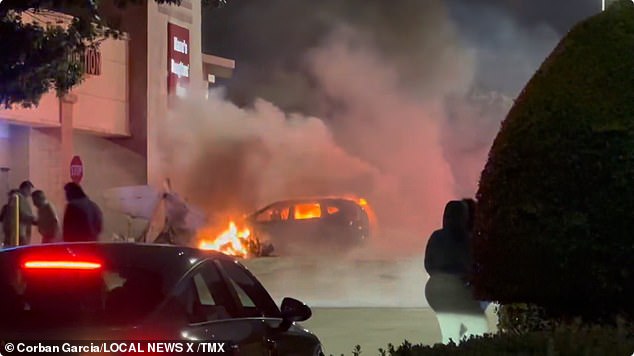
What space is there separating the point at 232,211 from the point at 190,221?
115 cm

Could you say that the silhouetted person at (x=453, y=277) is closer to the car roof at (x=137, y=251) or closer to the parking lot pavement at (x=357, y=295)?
the parking lot pavement at (x=357, y=295)

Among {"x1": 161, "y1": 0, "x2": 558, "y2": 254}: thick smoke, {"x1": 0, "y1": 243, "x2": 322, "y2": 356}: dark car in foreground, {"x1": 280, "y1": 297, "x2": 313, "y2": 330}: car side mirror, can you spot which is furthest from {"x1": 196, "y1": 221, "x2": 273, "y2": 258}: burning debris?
{"x1": 0, "y1": 243, "x2": 322, "y2": 356}: dark car in foreground

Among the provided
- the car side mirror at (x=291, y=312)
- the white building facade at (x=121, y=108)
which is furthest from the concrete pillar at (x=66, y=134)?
the car side mirror at (x=291, y=312)

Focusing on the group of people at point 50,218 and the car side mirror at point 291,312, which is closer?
the car side mirror at point 291,312

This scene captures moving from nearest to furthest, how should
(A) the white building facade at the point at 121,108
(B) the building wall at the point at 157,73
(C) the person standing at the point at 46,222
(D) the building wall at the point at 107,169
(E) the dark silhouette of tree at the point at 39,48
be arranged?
(E) the dark silhouette of tree at the point at 39,48 < (C) the person standing at the point at 46,222 < (A) the white building facade at the point at 121,108 < (D) the building wall at the point at 107,169 < (B) the building wall at the point at 157,73

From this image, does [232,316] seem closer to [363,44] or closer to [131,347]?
[131,347]

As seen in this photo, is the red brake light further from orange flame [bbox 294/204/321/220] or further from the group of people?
A: orange flame [bbox 294/204/321/220]

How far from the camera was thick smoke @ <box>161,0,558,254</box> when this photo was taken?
18.9 meters

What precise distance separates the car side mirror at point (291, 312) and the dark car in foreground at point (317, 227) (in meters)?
13.0

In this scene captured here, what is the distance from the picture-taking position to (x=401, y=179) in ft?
64.3

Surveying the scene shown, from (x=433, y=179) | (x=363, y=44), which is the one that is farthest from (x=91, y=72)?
(x=433, y=179)

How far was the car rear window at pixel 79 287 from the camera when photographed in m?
4.45

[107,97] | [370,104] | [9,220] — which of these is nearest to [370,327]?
[9,220]

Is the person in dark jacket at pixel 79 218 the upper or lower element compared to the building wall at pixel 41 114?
lower
